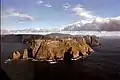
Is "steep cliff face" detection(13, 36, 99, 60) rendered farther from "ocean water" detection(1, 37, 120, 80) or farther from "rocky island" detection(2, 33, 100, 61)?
"ocean water" detection(1, 37, 120, 80)

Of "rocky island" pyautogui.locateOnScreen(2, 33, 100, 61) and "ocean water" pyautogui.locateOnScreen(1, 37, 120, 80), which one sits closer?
"ocean water" pyautogui.locateOnScreen(1, 37, 120, 80)

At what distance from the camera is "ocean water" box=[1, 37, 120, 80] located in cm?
601

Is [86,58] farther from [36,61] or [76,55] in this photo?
[36,61]

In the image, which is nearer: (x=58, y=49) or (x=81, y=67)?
(x=81, y=67)

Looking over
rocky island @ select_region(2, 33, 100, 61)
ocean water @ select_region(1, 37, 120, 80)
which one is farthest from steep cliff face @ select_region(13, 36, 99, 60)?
ocean water @ select_region(1, 37, 120, 80)

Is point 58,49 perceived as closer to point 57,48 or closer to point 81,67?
point 57,48

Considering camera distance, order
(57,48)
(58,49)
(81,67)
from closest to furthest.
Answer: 1. (81,67)
2. (58,49)
3. (57,48)

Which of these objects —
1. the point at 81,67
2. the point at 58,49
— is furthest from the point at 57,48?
the point at 81,67

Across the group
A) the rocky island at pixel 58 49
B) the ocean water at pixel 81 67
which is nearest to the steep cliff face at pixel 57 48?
the rocky island at pixel 58 49

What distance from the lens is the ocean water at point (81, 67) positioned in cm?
601

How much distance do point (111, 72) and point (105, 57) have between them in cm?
134

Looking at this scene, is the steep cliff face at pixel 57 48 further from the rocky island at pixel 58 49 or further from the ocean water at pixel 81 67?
the ocean water at pixel 81 67

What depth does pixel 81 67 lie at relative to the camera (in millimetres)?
8211

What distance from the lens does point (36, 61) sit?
7.45 m
